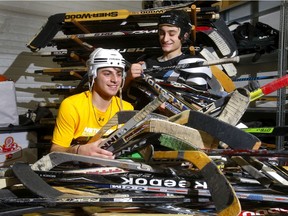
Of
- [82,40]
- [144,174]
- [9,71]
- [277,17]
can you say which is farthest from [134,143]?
[277,17]

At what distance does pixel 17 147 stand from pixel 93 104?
52.5 inches

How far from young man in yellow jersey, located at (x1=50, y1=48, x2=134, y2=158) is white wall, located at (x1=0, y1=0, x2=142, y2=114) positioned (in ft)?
6.70

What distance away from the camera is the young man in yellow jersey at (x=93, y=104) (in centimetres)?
159

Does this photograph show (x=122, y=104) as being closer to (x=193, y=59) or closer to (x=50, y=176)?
(x=193, y=59)

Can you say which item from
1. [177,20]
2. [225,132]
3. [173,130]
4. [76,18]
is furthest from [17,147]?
[225,132]

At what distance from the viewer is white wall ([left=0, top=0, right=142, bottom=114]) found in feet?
11.0

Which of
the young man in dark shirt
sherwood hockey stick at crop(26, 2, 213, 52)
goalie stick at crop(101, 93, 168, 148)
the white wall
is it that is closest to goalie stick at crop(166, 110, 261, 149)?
goalie stick at crop(101, 93, 168, 148)

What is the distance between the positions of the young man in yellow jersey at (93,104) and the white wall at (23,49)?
6.70 ft

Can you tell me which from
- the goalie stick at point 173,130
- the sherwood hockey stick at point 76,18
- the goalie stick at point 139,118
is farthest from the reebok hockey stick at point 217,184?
the sherwood hockey stick at point 76,18

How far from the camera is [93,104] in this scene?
1.69 meters

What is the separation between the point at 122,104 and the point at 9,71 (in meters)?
2.11

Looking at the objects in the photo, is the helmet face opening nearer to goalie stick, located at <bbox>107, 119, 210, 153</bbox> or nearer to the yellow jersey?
the yellow jersey

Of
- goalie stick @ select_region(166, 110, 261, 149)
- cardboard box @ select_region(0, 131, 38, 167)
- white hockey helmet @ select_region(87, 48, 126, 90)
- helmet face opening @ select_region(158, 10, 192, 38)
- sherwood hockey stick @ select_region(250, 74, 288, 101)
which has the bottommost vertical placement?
cardboard box @ select_region(0, 131, 38, 167)

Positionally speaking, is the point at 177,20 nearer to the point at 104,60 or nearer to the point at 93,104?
the point at 104,60
